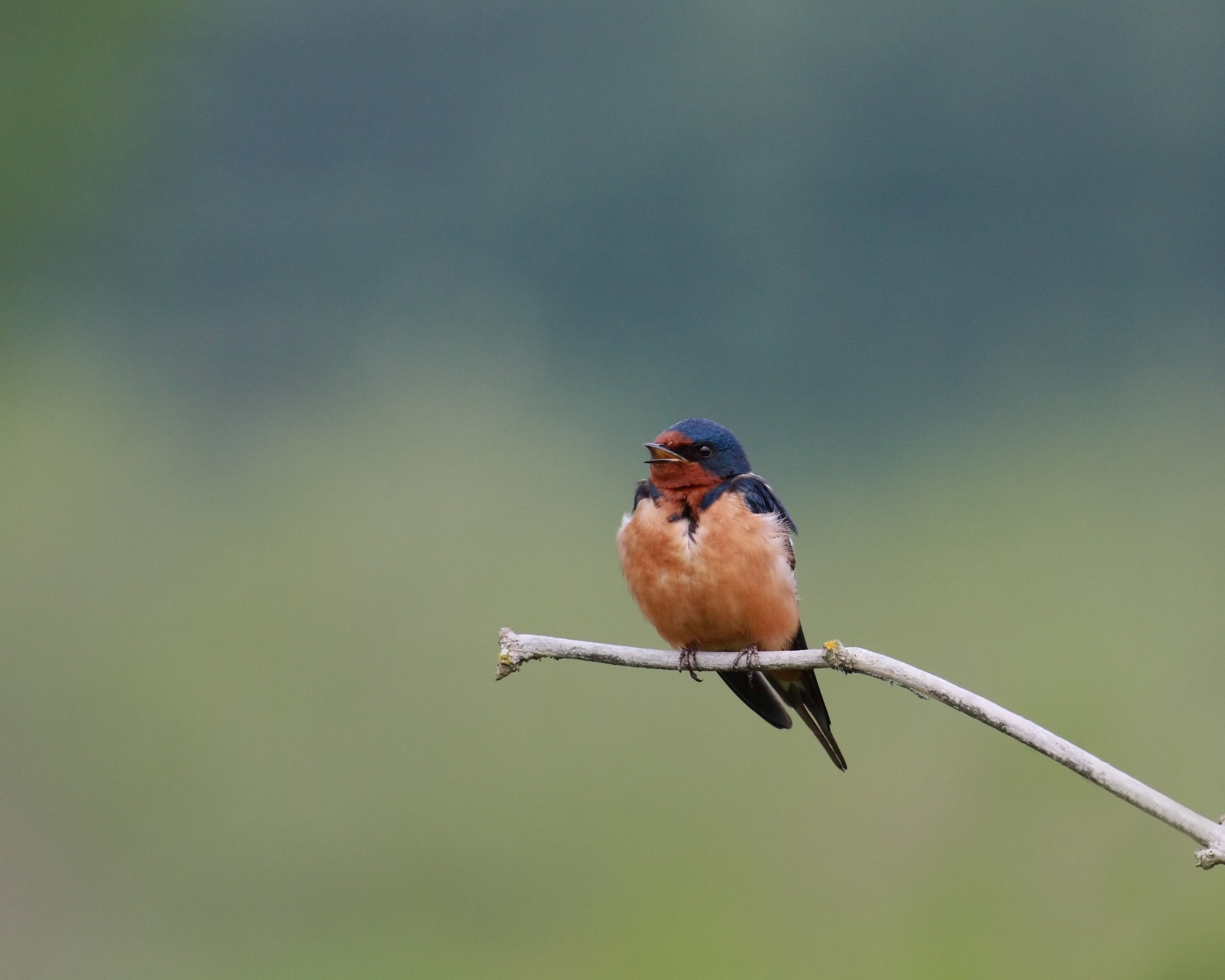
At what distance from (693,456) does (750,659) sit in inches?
21.1

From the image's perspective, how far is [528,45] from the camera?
10000 mm

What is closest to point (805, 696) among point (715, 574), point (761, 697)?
point (761, 697)

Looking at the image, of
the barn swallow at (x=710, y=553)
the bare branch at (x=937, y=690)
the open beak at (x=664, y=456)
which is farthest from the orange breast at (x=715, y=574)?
the bare branch at (x=937, y=690)

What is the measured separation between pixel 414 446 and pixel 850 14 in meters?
5.54

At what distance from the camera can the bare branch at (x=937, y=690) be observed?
54.5 inches

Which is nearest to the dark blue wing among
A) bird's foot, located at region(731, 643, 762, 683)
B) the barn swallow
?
the barn swallow

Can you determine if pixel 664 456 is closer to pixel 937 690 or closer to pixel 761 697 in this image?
pixel 761 697

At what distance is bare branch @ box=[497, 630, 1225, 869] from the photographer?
1.38 m

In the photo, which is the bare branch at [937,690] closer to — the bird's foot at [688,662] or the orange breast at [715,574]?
the bird's foot at [688,662]

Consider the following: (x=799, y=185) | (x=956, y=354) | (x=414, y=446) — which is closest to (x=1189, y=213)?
(x=956, y=354)

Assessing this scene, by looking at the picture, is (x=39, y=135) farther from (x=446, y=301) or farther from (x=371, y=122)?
(x=446, y=301)

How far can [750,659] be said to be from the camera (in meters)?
2.17

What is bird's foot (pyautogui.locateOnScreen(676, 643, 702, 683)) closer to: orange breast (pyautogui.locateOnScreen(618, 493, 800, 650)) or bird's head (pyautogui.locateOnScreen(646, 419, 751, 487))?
orange breast (pyautogui.locateOnScreen(618, 493, 800, 650))

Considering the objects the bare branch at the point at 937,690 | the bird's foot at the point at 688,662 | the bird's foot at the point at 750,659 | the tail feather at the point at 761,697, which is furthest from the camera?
the tail feather at the point at 761,697
